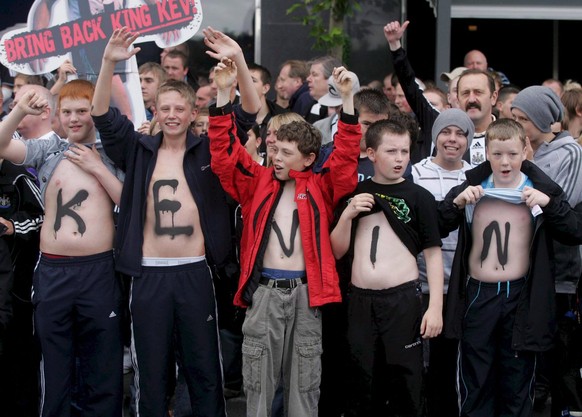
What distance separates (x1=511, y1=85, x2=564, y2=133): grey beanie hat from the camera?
5.39m

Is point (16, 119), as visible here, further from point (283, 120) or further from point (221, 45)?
point (283, 120)

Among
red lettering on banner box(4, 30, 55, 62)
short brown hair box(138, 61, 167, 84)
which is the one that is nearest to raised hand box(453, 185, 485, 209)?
red lettering on banner box(4, 30, 55, 62)

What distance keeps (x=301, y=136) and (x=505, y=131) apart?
3.68 feet

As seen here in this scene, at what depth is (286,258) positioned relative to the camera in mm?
4863

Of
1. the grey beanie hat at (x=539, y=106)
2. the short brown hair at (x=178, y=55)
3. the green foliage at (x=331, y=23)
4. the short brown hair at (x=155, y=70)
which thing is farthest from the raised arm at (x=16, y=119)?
the green foliage at (x=331, y=23)

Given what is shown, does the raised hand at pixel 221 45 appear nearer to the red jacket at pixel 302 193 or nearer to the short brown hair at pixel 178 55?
→ the red jacket at pixel 302 193

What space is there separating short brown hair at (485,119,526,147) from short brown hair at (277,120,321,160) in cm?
97

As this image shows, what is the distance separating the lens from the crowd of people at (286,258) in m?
4.82

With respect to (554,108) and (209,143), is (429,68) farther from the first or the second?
(209,143)

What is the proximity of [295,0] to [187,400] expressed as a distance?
234 inches

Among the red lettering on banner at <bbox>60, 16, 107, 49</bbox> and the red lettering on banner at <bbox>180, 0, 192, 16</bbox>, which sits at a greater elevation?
the red lettering on banner at <bbox>180, 0, 192, 16</bbox>

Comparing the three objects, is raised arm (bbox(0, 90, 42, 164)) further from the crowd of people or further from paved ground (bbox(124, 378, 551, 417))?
paved ground (bbox(124, 378, 551, 417))

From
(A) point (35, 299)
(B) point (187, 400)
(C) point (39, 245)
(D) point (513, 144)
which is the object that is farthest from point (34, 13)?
(D) point (513, 144)

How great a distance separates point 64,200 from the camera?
5.08 meters
